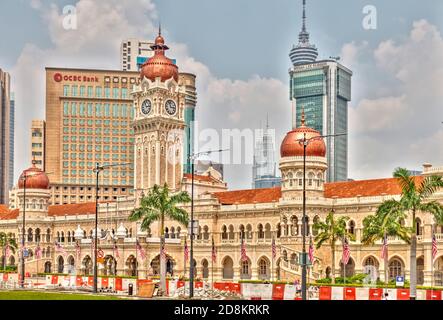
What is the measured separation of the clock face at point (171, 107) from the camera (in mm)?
118188

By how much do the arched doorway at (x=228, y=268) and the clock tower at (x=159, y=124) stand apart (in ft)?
51.4

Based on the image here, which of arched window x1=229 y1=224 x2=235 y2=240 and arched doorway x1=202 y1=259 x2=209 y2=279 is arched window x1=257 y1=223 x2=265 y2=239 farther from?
arched doorway x1=202 y1=259 x2=209 y2=279

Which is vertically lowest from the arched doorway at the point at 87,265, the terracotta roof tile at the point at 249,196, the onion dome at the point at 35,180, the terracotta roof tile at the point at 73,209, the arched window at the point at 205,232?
Result: the arched doorway at the point at 87,265

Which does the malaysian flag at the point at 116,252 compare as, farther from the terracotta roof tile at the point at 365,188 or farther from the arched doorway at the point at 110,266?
the terracotta roof tile at the point at 365,188

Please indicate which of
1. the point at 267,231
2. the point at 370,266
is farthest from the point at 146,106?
the point at 370,266

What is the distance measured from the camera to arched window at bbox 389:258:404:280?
8975cm

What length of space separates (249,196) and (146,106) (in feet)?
64.9

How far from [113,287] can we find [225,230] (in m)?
34.5

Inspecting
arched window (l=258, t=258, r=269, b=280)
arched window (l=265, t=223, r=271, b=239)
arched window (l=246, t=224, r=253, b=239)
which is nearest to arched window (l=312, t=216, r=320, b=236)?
arched window (l=258, t=258, r=269, b=280)

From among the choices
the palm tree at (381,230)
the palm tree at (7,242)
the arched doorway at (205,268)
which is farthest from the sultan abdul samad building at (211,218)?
the palm tree at (381,230)

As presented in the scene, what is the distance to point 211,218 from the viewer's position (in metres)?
111

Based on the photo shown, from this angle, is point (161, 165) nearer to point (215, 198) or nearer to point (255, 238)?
point (215, 198)

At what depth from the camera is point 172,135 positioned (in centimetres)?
11838
